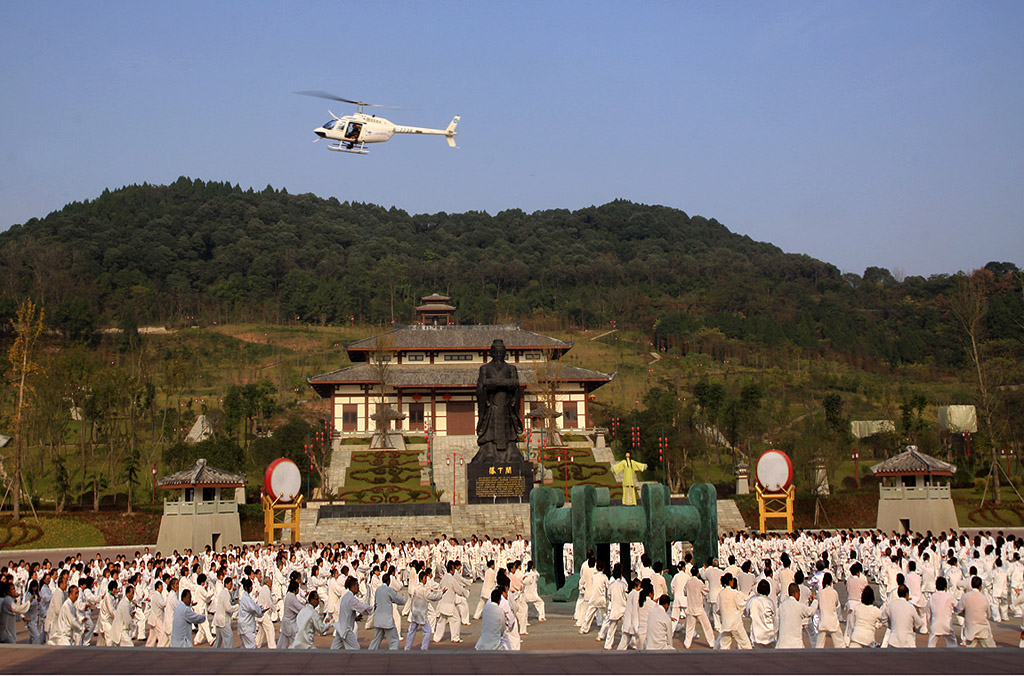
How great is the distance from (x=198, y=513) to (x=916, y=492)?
68.0 ft

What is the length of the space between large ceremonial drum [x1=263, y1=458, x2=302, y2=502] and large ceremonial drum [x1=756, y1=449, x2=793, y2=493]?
1322cm

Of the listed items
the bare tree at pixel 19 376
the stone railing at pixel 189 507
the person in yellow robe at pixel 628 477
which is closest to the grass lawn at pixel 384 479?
the stone railing at pixel 189 507

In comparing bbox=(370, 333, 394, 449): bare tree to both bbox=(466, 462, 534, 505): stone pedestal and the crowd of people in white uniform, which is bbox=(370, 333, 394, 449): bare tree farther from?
the crowd of people in white uniform

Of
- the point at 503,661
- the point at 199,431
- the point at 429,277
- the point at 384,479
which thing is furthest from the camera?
the point at 429,277

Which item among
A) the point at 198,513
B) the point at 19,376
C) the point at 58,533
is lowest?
the point at 58,533

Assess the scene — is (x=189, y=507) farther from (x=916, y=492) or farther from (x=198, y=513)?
(x=916, y=492)

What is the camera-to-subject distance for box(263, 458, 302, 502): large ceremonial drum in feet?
88.9

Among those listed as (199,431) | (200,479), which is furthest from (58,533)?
(199,431)

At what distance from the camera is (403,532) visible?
3030 centimetres

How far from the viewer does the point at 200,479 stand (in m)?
27.5

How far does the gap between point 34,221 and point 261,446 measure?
81.3 m

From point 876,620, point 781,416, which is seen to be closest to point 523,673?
point 876,620

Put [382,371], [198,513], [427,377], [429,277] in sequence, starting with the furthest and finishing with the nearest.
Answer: [429,277] < [427,377] < [382,371] < [198,513]

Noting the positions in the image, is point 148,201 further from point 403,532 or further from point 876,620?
point 876,620
